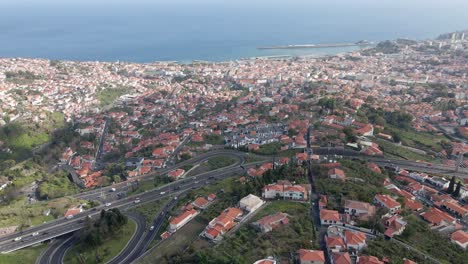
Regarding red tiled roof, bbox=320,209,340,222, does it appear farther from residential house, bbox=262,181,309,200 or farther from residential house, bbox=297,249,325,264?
residential house, bbox=297,249,325,264

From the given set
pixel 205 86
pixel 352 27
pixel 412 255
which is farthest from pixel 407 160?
pixel 352 27

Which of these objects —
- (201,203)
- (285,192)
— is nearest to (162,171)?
(201,203)

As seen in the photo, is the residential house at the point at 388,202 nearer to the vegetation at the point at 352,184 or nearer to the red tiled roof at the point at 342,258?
the vegetation at the point at 352,184

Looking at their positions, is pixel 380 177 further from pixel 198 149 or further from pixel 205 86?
pixel 205 86

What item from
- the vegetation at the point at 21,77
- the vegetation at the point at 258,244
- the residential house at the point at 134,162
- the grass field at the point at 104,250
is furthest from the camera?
the vegetation at the point at 21,77

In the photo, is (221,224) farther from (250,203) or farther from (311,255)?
(311,255)

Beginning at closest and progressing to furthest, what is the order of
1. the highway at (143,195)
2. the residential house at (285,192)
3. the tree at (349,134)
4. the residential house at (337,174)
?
the highway at (143,195) → the residential house at (285,192) → the residential house at (337,174) → the tree at (349,134)

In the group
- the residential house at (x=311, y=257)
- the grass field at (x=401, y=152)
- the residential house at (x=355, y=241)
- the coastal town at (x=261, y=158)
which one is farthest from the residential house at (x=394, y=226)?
the grass field at (x=401, y=152)

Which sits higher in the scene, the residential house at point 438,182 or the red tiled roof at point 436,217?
the red tiled roof at point 436,217
